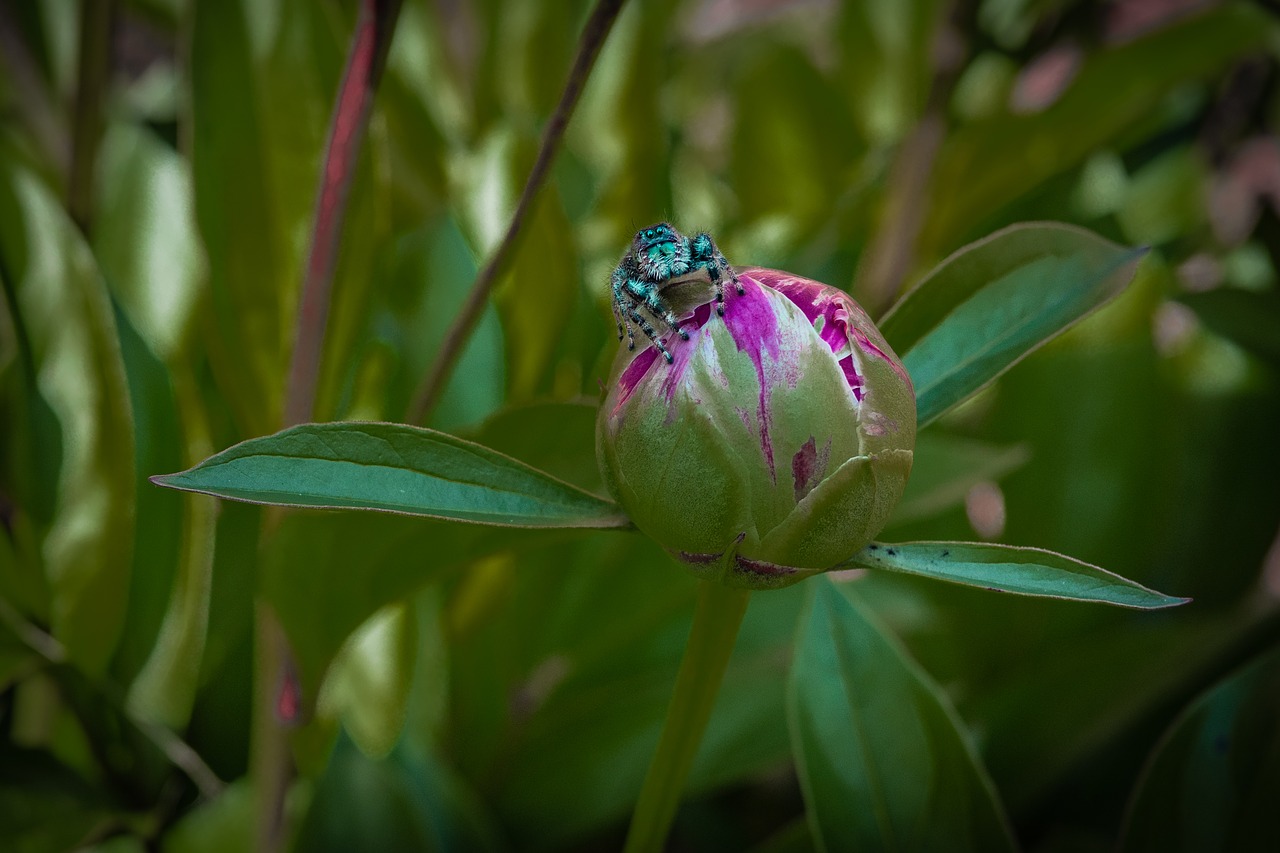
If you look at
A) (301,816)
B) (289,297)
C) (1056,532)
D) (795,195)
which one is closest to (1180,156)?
(795,195)

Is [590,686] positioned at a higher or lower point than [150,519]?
lower

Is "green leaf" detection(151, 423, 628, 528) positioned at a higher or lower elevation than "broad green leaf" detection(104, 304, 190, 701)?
higher

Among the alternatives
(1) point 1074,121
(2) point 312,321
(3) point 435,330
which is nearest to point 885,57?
(1) point 1074,121

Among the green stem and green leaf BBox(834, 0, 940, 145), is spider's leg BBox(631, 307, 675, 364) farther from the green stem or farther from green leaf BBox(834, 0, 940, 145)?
green leaf BBox(834, 0, 940, 145)

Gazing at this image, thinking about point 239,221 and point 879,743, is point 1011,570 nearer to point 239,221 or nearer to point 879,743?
point 879,743

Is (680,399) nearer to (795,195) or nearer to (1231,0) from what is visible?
(795,195)

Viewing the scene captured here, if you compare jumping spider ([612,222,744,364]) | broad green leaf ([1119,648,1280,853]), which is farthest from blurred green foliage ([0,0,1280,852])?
jumping spider ([612,222,744,364])

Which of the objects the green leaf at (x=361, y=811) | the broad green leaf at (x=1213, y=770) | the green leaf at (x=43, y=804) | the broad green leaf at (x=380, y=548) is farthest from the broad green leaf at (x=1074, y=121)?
the green leaf at (x=43, y=804)
